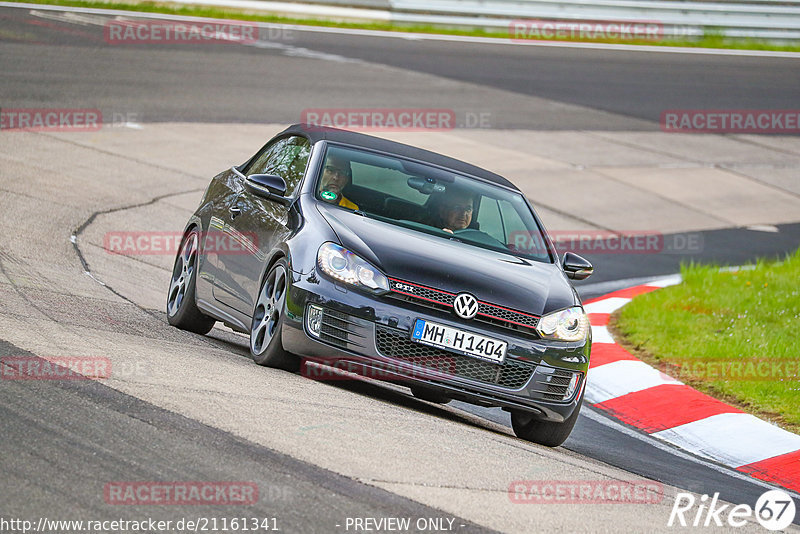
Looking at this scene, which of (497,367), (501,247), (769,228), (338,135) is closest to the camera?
(497,367)

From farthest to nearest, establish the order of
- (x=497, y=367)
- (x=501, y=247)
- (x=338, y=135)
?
(x=338, y=135)
(x=501, y=247)
(x=497, y=367)

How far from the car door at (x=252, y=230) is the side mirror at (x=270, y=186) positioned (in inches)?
2.4

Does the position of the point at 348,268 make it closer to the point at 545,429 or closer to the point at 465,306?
the point at 465,306

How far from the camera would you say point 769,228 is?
1781 centimetres

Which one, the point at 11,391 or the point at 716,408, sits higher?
the point at 11,391

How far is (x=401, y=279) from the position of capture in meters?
6.89

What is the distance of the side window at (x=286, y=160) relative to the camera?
8.20m

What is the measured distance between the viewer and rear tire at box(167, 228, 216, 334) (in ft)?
29.0

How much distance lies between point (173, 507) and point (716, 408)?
536 centimetres

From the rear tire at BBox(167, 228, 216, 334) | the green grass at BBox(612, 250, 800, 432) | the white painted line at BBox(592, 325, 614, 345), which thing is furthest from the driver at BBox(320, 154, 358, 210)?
the white painted line at BBox(592, 325, 614, 345)

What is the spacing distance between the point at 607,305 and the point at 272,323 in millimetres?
5860

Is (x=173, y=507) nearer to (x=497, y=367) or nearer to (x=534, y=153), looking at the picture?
(x=497, y=367)

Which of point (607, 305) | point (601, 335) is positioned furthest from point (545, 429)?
point (607, 305)

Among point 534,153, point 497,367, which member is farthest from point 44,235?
point 534,153
